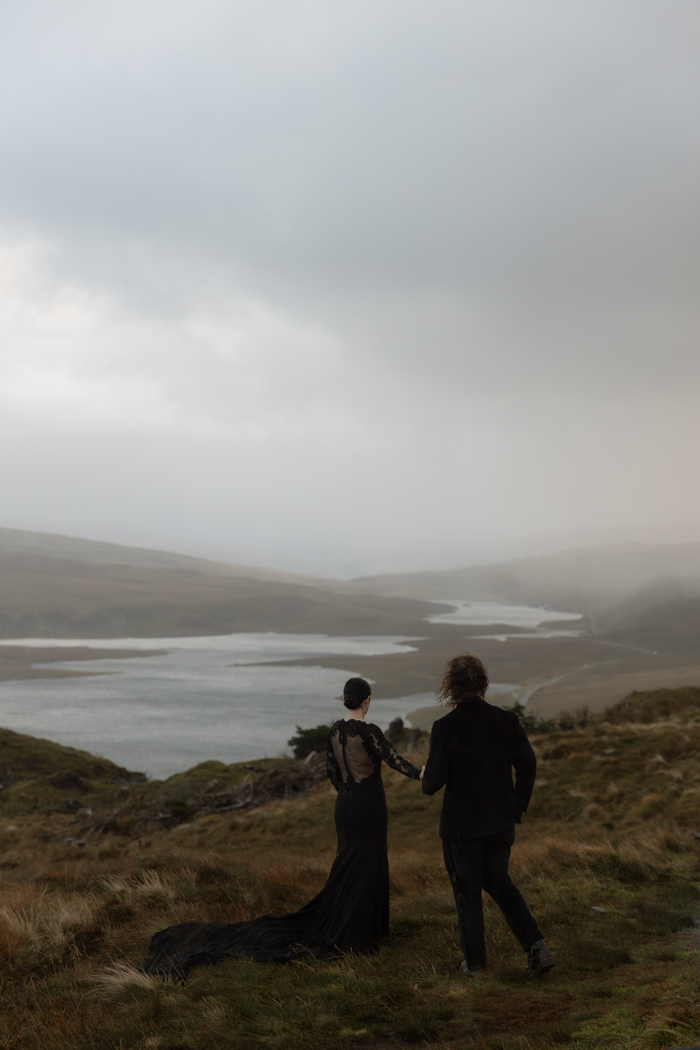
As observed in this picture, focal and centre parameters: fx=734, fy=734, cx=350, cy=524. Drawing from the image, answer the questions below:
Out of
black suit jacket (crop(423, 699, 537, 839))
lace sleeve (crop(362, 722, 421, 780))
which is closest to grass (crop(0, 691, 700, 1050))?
black suit jacket (crop(423, 699, 537, 839))

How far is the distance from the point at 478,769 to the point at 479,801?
207mm

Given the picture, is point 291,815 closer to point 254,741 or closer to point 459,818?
point 459,818

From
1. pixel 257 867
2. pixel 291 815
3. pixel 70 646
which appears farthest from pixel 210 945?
pixel 70 646

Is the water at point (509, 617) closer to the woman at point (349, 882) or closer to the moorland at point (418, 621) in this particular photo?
the moorland at point (418, 621)

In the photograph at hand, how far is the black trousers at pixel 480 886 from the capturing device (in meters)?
4.91

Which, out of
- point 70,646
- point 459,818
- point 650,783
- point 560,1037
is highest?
point 459,818

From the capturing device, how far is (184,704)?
202ft

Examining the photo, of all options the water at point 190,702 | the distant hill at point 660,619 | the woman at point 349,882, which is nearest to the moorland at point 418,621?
the distant hill at point 660,619

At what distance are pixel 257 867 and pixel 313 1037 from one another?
208 inches

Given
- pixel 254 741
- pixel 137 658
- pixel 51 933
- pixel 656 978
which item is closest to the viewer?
pixel 656 978

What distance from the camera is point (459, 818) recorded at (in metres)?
4.90

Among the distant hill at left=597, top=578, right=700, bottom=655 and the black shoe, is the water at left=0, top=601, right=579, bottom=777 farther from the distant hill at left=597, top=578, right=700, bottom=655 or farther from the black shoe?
the black shoe

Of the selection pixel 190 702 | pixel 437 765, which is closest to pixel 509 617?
pixel 190 702

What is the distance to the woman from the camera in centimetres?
562
